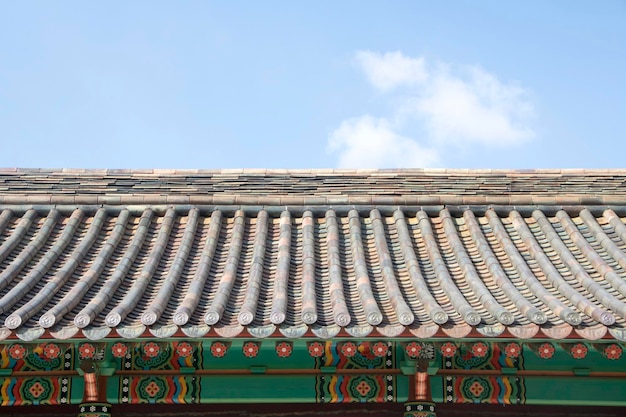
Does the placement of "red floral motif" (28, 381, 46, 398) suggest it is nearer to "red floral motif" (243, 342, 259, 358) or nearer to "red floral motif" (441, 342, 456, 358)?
"red floral motif" (243, 342, 259, 358)

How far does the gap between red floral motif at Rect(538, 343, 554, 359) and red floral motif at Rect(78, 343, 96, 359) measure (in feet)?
9.64

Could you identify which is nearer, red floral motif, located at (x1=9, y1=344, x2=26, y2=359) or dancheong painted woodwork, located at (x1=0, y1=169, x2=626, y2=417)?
dancheong painted woodwork, located at (x1=0, y1=169, x2=626, y2=417)

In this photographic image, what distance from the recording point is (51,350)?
221 inches

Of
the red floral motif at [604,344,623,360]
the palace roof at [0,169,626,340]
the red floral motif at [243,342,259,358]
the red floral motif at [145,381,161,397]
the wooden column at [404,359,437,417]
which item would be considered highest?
the palace roof at [0,169,626,340]

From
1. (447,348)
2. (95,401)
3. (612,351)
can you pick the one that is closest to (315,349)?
(447,348)

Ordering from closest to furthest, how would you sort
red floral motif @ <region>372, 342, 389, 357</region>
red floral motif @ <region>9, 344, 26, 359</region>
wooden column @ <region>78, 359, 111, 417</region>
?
red floral motif @ <region>372, 342, 389, 357</region>, red floral motif @ <region>9, 344, 26, 359</region>, wooden column @ <region>78, 359, 111, 417</region>

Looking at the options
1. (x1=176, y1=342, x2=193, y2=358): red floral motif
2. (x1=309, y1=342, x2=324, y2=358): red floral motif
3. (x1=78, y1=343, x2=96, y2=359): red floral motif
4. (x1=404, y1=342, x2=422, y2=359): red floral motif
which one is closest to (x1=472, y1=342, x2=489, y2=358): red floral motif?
(x1=404, y1=342, x2=422, y2=359): red floral motif

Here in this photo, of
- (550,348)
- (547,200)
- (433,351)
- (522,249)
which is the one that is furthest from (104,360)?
(547,200)

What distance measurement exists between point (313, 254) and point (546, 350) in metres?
2.27

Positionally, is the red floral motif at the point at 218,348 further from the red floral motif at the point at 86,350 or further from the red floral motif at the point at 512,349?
the red floral motif at the point at 512,349

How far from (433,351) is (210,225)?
110 inches

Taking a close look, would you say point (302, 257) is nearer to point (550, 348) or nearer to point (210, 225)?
point (210, 225)

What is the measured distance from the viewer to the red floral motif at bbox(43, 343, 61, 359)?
5.59 metres

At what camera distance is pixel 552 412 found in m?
6.37
